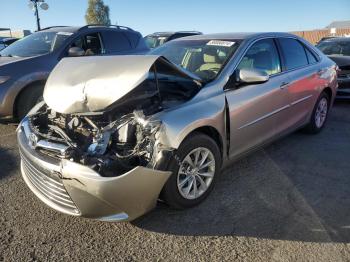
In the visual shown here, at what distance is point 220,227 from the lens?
302 centimetres

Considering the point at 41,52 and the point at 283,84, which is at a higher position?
the point at 41,52

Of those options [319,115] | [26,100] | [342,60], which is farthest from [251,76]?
[342,60]

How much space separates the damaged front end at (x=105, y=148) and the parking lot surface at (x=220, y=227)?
0.26 m

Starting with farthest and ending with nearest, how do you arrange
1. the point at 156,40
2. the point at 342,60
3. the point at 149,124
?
the point at 156,40, the point at 342,60, the point at 149,124

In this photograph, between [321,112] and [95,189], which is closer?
[95,189]

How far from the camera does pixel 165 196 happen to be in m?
2.99

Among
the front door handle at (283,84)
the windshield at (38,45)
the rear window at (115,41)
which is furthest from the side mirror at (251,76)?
the rear window at (115,41)

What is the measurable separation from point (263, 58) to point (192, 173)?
1837 millimetres

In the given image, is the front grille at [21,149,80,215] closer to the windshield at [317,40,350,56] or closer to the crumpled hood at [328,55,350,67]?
the crumpled hood at [328,55,350,67]

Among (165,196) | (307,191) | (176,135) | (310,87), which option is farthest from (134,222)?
(310,87)

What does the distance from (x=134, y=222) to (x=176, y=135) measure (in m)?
Answer: 0.89

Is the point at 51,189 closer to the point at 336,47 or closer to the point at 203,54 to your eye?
the point at 203,54

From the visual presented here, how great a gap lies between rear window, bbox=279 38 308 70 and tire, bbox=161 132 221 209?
6.18 ft

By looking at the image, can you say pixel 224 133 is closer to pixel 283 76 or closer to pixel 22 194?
pixel 283 76
